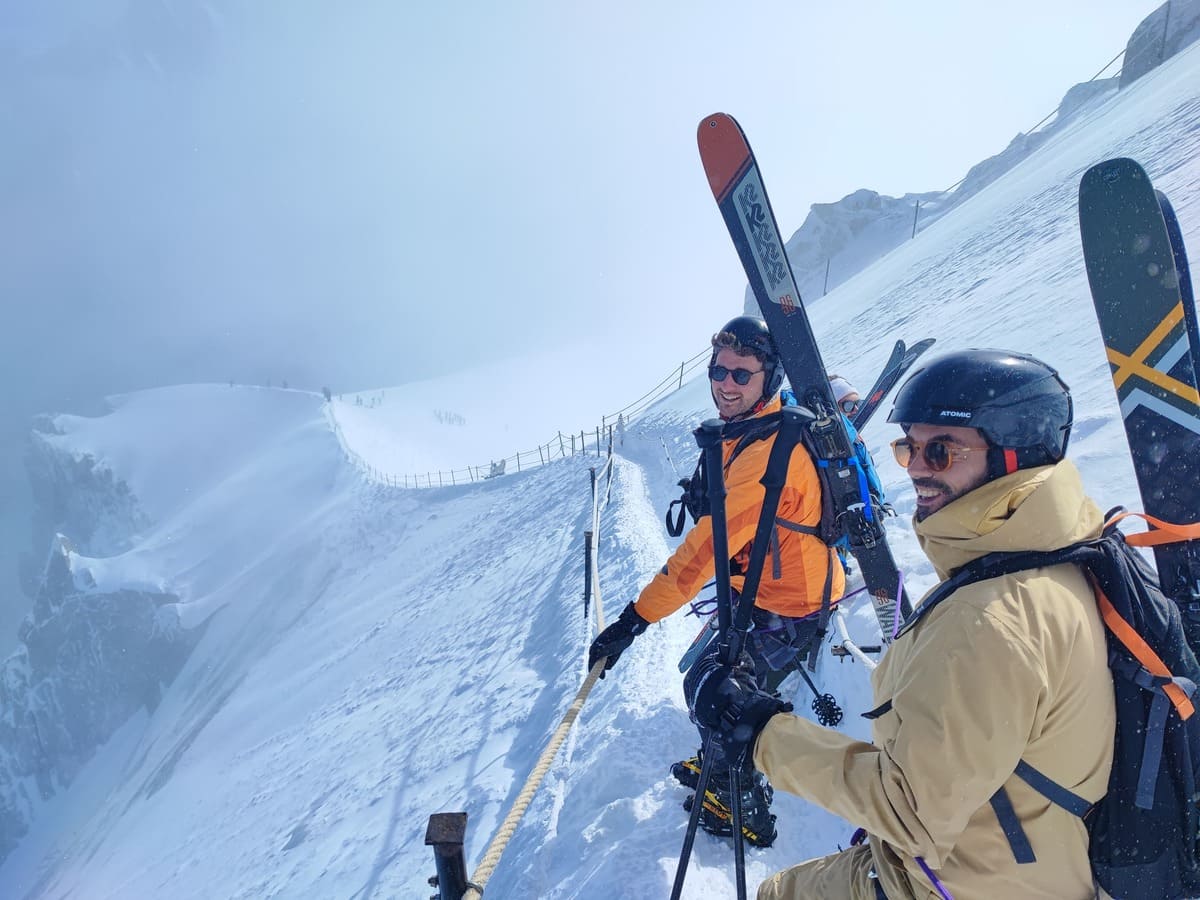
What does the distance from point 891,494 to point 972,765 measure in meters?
6.43

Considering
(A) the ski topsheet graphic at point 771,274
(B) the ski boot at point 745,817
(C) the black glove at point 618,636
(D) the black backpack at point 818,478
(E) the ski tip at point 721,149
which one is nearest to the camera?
(D) the black backpack at point 818,478

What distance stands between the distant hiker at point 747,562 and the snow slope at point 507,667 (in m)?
0.59

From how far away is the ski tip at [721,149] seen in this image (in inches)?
195

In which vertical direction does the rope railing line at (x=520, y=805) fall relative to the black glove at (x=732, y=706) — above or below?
below

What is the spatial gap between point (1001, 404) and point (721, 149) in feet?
14.0

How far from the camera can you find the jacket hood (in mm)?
1380

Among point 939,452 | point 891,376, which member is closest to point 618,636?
point 939,452

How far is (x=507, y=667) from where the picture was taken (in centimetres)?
814

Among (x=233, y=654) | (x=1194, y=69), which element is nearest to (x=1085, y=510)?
(x=1194, y=69)

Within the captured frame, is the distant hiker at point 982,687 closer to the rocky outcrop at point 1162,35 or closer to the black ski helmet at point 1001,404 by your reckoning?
the black ski helmet at point 1001,404

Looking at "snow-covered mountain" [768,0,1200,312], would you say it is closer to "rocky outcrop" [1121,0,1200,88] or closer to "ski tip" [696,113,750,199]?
"rocky outcrop" [1121,0,1200,88]

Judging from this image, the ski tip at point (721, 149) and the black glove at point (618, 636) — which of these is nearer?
the black glove at point (618, 636)

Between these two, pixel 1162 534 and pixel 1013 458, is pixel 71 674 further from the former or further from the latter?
pixel 1162 534

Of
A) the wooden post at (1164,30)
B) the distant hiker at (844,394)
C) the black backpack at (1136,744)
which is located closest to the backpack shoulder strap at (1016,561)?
the black backpack at (1136,744)
